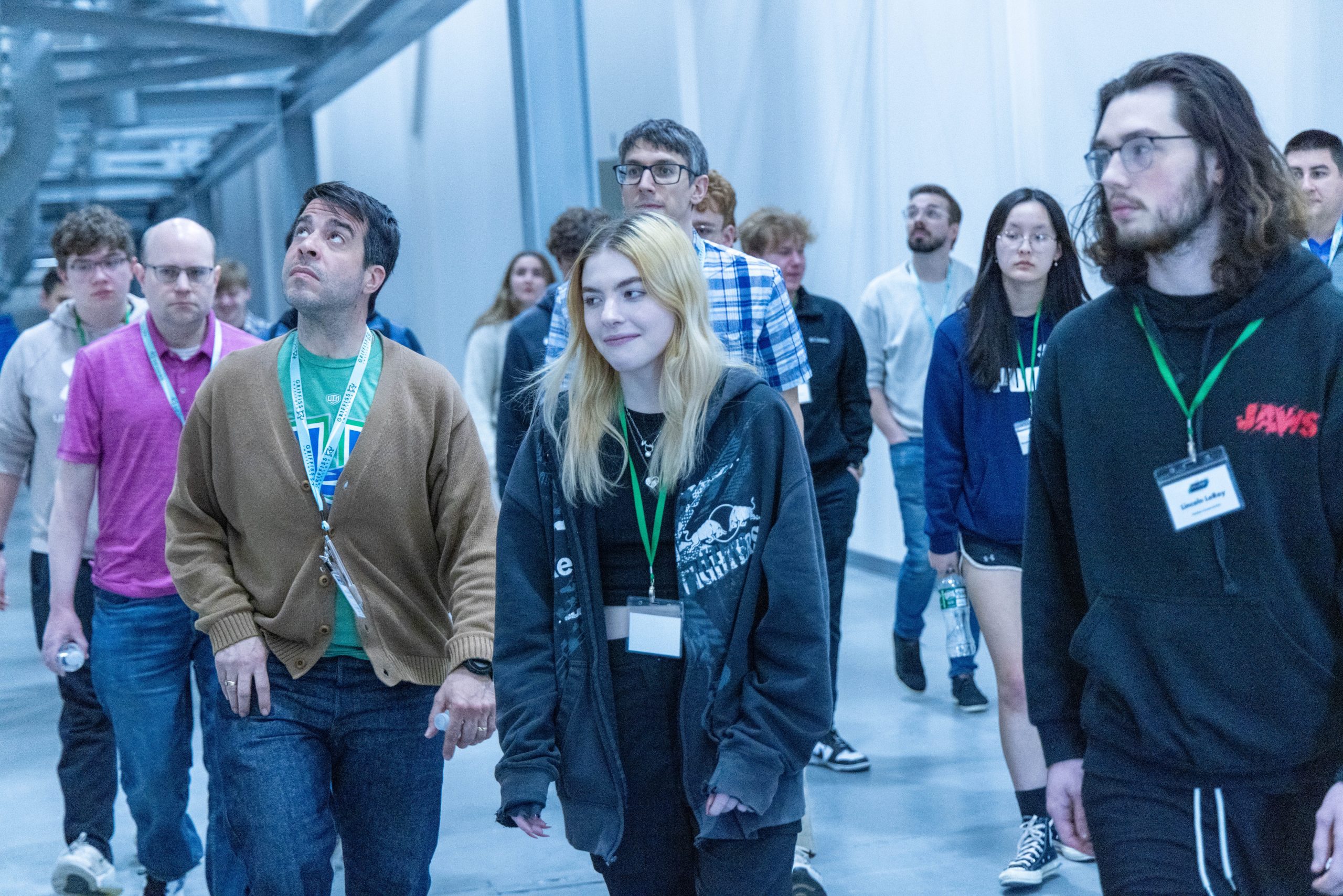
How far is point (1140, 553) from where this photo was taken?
1836 mm

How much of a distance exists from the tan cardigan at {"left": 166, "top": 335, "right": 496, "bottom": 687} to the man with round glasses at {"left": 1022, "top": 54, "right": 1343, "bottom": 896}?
3.70 feet

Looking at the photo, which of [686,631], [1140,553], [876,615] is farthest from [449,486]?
[876,615]

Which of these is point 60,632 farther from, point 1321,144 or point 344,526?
point 1321,144

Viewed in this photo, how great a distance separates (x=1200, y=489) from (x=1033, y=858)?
6.45 ft

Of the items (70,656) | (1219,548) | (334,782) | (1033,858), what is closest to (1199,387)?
(1219,548)

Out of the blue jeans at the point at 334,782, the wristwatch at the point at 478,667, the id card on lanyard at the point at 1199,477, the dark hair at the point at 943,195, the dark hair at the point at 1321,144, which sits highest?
the dark hair at the point at 943,195

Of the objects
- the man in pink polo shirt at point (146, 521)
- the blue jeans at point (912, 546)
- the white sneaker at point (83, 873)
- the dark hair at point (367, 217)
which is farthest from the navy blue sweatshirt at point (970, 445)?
the white sneaker at point (83, 873)

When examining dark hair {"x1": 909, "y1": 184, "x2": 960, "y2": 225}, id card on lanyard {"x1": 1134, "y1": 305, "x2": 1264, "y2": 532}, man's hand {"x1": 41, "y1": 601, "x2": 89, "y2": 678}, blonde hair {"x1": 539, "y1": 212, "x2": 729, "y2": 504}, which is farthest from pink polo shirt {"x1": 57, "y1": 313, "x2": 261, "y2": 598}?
dark hair {"x1": 909, "y1": 184, "x2": 960, "y2": 225}

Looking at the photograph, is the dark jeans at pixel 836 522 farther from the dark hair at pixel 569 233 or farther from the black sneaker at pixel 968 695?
the dark hair at pixel 569 233

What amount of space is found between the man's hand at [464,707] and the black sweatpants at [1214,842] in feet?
3.56

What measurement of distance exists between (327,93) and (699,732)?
1395 centimetres

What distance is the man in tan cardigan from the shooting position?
98.5 inches

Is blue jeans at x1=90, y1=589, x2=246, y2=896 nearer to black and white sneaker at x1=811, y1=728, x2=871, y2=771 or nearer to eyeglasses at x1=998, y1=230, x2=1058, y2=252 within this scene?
black and white sneaker at x1=811, y1=728, x2=871, y2=771

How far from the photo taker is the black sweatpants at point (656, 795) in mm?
2121
